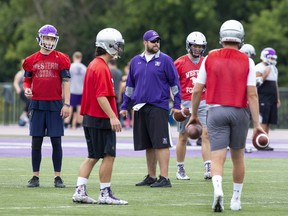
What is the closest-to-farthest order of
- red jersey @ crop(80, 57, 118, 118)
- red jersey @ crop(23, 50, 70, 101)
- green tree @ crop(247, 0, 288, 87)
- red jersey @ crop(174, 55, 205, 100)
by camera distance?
red jersey @ crop(80, 57, 118, 118) < red jersey @ crop(23, 50, 70, 101) < red jersey @ crop(174, 55, 205, 100) < green tree @ crop(247, 0, 288, 87)

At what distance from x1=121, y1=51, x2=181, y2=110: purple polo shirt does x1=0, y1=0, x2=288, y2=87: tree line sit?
127ft

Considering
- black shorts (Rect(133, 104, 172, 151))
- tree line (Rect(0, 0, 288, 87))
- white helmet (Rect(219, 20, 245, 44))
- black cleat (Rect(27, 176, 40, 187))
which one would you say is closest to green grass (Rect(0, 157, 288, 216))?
black cleat (Rect(27, 176, 40, 187))

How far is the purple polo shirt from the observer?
1500 centimetres

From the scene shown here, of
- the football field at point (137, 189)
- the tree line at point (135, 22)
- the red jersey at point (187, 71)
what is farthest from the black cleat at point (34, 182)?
the tree line at point (135, 22)

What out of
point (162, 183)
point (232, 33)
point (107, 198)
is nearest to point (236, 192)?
point (107, 198)

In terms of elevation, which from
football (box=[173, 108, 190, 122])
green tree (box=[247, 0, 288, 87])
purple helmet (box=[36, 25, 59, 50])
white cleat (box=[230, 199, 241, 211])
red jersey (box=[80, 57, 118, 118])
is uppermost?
green tree (box=[247, 0, 288, 87])

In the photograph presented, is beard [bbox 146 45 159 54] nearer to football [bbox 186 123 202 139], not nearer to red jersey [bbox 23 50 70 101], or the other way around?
red jersey [bbox 23 50 70 101]

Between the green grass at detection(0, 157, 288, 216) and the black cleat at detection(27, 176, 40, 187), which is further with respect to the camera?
the black cleat at detection(27, 176, 40, 187)

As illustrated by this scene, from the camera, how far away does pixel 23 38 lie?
63.9m

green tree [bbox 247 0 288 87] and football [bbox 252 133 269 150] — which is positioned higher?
green tree [bbox 247 0 288 87]

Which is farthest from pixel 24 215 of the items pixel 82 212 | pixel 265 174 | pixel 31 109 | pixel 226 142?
Answer: pixel 265 174

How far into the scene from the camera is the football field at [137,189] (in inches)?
472

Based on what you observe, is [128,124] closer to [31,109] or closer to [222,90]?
[31,109]

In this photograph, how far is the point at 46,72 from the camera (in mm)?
14672
